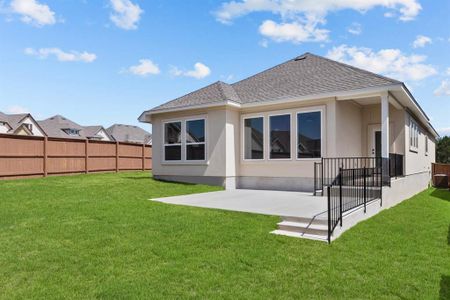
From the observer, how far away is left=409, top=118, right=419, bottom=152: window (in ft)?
42.7

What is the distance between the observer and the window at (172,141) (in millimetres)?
13555

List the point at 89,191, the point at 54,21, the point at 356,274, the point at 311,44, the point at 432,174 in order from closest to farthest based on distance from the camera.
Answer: the point at 356,274, the point at 89,191, the point at 54,21, the point at 311,44, the point at 432,174

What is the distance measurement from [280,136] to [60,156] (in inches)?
412

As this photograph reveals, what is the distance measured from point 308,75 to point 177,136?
235 inches

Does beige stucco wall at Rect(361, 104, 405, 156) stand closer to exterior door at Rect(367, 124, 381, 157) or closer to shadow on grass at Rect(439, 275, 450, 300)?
exterior door at Rect(367, 124, 381, 157)

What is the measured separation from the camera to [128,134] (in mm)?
51156

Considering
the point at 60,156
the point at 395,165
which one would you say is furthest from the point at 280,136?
the point at 60,156

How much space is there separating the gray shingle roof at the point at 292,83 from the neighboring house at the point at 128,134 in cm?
3744

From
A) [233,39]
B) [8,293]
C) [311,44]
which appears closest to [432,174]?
[311,44]

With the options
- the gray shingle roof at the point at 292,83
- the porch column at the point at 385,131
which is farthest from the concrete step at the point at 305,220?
the gray shingle roof at the point at 292,83

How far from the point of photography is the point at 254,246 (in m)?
4.86

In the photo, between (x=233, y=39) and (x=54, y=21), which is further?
(x=233, y=39)

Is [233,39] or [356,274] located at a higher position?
[233,39]

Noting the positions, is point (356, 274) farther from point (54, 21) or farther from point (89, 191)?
point (54, 21)
